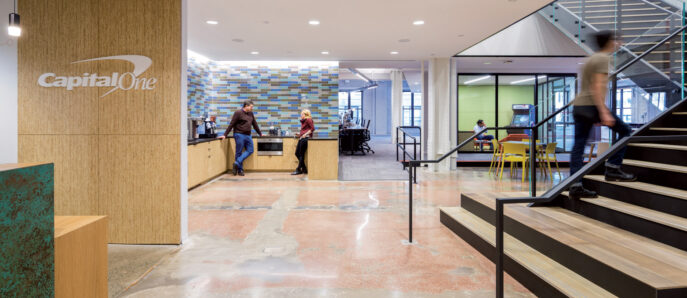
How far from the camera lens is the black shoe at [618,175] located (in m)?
3.48

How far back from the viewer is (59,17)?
3.49m

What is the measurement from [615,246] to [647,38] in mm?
3640

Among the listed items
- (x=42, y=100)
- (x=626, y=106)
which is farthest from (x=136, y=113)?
(x=626, y=106)

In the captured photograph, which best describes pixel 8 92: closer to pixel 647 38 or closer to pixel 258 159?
pixel 258 159

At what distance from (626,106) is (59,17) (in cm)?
585

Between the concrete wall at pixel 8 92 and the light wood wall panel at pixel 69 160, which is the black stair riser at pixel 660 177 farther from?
the concrete wall at pixel 8 92

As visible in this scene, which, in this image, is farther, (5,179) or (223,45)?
(223,45)

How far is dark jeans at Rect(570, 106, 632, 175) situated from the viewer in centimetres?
349

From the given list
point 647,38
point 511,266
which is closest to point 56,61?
point 511,266

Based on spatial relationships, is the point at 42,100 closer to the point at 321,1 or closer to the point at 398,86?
the point at 321,1

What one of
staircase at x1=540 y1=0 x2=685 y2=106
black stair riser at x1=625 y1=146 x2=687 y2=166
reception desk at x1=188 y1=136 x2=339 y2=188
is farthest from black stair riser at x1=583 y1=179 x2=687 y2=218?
reception desk at x1=188 y1=136 x2=339 y2=188

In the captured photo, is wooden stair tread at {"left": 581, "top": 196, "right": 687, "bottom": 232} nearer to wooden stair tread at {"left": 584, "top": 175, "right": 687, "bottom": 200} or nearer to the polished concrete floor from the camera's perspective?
wooden stair tread at {"left": 584, "top": 175, "right": 687, "bottom": 200}

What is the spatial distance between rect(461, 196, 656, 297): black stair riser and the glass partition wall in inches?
361

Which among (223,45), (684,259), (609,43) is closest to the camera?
(684,259)
